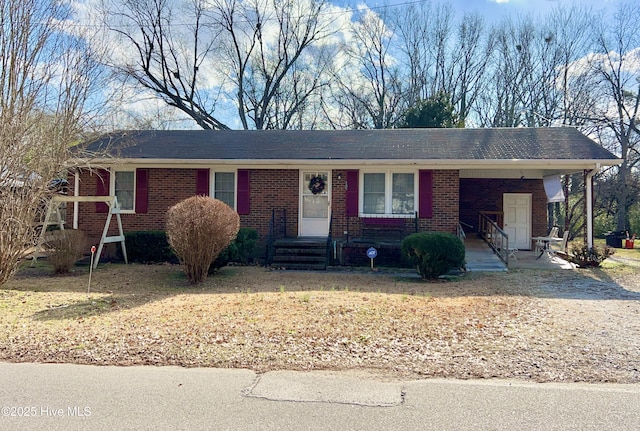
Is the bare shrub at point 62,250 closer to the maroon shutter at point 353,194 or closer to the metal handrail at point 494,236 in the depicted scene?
the maroon shutter at point 353,194

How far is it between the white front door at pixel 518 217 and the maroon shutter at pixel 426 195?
462 centimetres

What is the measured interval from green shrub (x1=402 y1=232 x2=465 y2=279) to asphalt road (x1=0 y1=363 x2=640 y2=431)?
558cm

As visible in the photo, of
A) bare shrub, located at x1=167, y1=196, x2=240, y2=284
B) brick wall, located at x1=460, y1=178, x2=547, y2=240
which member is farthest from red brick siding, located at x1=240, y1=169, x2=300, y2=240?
brick wall, located at x1=460, y1=178, x2=547, y2=240

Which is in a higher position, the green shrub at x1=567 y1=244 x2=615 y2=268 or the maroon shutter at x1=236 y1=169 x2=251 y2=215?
the maroon shutter at x1=236 y1=169 x2=251 y2=215

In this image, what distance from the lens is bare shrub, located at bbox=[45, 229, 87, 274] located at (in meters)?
10.1

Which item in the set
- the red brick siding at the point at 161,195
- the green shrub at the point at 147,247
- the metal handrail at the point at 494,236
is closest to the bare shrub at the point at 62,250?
the green shrub at the point at 147,247

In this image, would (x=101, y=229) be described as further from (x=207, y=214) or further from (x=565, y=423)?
(x=565, y=423)

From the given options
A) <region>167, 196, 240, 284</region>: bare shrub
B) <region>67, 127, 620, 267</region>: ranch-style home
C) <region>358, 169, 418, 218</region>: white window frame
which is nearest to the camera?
<region>167, 196, 240, 284</region>: bare shrub

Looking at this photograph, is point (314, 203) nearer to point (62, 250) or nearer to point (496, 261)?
point (496, 261)

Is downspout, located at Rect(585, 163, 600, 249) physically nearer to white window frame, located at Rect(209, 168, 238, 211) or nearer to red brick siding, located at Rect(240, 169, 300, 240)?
red brick siding, located at Rect(240, 169, 300, 240)

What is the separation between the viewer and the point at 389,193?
12781 mm

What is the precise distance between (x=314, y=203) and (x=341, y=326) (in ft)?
25.7

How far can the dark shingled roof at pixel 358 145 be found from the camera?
12.4 m

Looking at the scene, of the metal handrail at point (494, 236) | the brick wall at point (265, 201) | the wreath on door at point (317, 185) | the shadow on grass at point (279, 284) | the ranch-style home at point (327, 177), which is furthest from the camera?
the wreath on door at point (317, 185)
